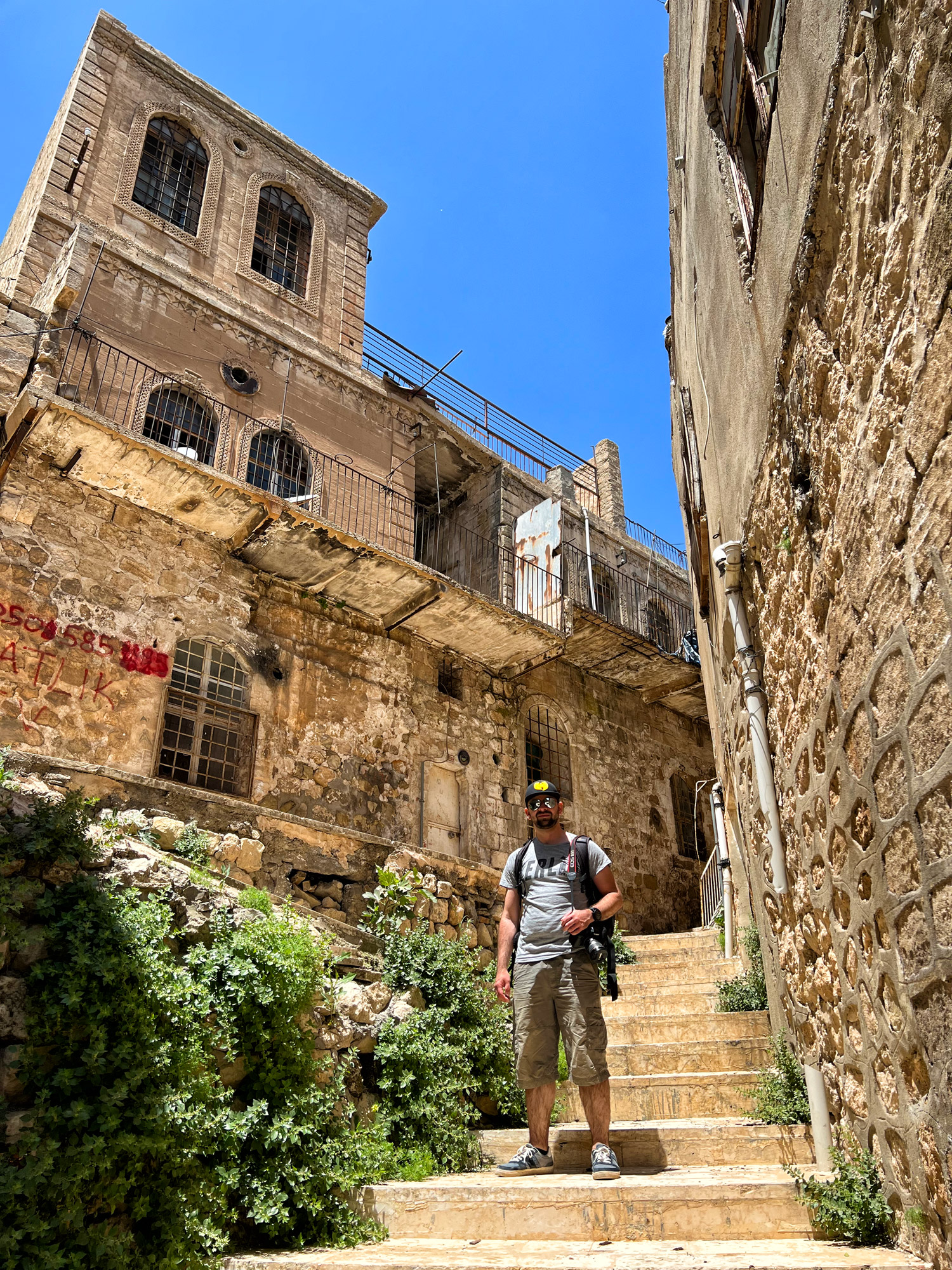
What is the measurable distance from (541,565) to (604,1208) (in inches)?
457

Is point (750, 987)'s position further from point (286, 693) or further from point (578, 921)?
point (286, 693)

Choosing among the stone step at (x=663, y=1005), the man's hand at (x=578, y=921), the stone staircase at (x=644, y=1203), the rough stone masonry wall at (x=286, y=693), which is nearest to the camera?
the stone staircase at (x=644, y=1203)

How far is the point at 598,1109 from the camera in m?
4.25

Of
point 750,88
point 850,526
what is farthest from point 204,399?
point 850,526

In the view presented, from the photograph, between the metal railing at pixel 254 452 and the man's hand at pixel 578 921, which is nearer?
the man's hand at pixel 578 921

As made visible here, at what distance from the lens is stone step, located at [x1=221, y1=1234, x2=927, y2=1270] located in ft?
9.37

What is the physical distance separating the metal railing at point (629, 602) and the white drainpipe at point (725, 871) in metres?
8.11

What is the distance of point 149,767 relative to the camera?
968 centimetres

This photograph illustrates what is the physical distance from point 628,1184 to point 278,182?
50.4 ft

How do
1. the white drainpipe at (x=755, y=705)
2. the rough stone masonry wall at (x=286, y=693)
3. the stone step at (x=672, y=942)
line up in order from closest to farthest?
the white drainpipe at (x=755, y=705) < the rough stone masonry wall at (x=286, y=693) < the stone step at (x=672, y=942)

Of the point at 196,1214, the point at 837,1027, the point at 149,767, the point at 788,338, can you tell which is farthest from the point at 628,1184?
the point at 149,767

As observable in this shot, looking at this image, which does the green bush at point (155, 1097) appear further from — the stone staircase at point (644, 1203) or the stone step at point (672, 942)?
the stone step at point (672, 942)

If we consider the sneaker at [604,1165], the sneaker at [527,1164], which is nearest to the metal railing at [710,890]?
the sneaker at [527,1164]

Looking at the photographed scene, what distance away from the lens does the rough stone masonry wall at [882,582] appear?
244 centimetres
